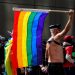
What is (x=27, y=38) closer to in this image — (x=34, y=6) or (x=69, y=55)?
(x=69, y=55)

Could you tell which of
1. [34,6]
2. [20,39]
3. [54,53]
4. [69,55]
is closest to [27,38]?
[20,39]

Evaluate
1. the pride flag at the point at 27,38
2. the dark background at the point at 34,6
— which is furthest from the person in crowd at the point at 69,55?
the dark background at the point at 34,6

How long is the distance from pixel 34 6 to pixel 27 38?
30.2 ft

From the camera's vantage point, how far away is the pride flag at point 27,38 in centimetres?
861

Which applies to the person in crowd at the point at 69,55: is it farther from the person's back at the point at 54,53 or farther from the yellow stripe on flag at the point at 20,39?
the person's back at the point at 54,53

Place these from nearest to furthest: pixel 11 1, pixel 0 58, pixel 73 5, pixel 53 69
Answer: pixel 53 69, pixel 0 58, pixel 11 1, pixel 73 5

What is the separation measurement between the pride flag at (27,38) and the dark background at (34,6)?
26.9 feet

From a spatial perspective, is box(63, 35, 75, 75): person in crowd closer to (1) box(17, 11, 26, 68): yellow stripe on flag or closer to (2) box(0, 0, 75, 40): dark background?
(1) box(17, 11, 26, 68): yellow stripe on flag

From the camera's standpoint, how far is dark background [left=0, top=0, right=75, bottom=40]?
17.1 meters

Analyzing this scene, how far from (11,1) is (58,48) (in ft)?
31.7

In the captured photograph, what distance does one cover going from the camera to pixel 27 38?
8.73m

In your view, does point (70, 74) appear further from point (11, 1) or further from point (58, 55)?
point (11, 1)

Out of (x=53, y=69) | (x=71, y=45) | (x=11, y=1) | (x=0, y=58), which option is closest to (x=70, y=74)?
(x=71, y=45)

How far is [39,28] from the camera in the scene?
868 centimetres
